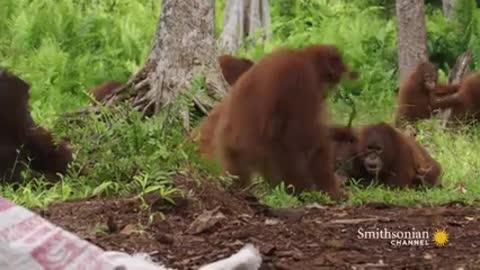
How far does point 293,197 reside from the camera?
250 inches

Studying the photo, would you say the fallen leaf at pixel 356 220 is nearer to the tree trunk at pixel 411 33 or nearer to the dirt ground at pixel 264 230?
the dirt ground at pixel 264 230

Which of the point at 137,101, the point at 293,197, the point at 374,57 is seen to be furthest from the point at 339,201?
the point at 374,57

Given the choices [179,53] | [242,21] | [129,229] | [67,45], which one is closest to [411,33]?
[242,21]

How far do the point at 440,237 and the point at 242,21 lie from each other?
42.0ft

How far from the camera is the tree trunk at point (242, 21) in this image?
54.6 ft

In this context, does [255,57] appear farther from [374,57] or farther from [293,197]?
[293,197]

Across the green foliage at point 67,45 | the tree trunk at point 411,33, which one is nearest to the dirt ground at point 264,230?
the green foliage at point 67,45

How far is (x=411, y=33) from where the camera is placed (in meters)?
13.2

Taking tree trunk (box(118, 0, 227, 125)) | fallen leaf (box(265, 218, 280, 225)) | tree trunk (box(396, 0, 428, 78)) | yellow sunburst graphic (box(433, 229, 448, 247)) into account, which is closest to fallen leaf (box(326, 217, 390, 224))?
fallen leaf (box(265, 218, 280, 225))

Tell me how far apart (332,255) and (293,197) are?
91.1 inches

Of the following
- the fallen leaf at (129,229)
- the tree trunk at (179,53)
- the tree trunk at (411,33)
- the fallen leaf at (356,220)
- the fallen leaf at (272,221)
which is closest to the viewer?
the fallen leaf at (129,229)

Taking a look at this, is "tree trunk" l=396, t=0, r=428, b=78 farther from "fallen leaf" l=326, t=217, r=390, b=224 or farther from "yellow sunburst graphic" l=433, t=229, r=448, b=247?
"yellow sunburst graphic" l=433, t=229, r=448, b=247

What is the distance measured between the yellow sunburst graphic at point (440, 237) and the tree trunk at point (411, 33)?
8.75 m

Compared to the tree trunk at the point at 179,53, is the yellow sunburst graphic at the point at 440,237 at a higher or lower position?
lower
